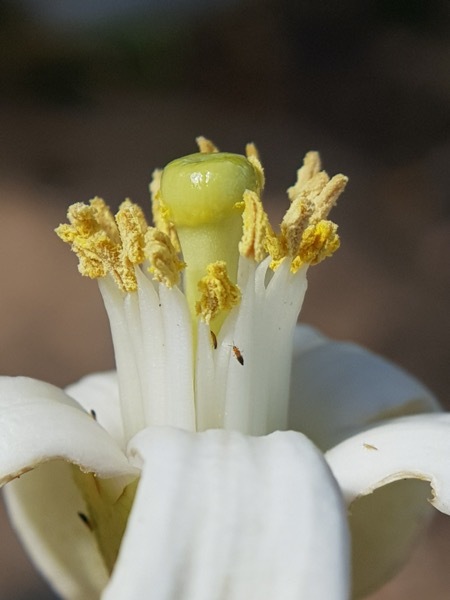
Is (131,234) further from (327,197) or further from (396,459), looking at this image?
(396,459)

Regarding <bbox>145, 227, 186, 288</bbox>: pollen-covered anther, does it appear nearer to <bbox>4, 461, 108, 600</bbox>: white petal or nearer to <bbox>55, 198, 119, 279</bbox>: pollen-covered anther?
<bbox>55, 198, 119, 279</bbox>: pollen-covered anther

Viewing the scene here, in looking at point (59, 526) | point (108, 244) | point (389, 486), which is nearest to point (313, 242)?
point (108, 244)

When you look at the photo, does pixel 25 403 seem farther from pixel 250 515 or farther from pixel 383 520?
pixel 383 520

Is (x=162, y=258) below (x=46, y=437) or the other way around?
the other way around

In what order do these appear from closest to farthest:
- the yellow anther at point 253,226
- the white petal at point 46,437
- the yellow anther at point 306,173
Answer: the white petal at point 46,437
the yellow anther at point 253,226
the yellow anther at point 306,173

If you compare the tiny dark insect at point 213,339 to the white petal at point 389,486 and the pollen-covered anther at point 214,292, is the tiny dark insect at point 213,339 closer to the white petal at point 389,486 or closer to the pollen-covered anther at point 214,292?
the pollen-covered anther at point 214,292

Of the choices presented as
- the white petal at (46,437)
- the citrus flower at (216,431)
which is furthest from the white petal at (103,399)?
the white petal at (46,437)

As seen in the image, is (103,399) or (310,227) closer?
(310,227)
